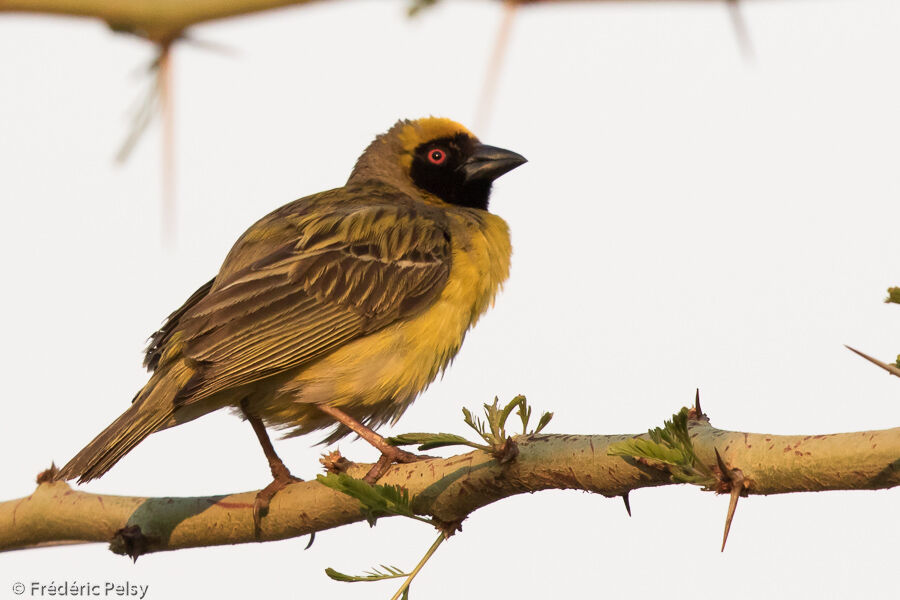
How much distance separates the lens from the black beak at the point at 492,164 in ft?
19.7

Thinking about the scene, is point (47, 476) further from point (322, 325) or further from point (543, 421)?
point (543, 421)

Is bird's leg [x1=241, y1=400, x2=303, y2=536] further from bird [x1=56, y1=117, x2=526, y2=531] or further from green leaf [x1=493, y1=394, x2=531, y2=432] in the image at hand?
green leaf [x1=493, y1=394, x2=531, y2=432]

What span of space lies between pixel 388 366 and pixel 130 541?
55.1 inches

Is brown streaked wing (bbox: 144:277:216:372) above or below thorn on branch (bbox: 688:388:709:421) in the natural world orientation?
above

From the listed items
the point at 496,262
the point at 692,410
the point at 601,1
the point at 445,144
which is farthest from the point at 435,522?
the point at 445,144

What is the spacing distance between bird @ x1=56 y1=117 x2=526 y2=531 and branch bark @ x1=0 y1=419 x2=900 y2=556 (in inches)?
7.1

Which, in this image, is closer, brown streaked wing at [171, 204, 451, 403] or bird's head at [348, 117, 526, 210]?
brown streaked wing at [171, 204, 451, 403]

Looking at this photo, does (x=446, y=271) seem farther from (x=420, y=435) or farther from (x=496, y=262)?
(x=420, y=435)

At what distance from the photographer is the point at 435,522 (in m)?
3.04

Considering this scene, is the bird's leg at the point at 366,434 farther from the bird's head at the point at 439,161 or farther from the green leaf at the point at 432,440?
the bird's head at the point at 439,161

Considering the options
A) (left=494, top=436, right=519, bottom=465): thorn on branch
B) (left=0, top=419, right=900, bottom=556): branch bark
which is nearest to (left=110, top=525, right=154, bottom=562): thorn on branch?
(left=0, top=419, right=900, bottom=556): branch bark

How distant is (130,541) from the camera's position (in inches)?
145

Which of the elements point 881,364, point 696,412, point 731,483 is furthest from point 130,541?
point 881,364

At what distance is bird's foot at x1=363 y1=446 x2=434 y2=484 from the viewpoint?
3.69 meters
